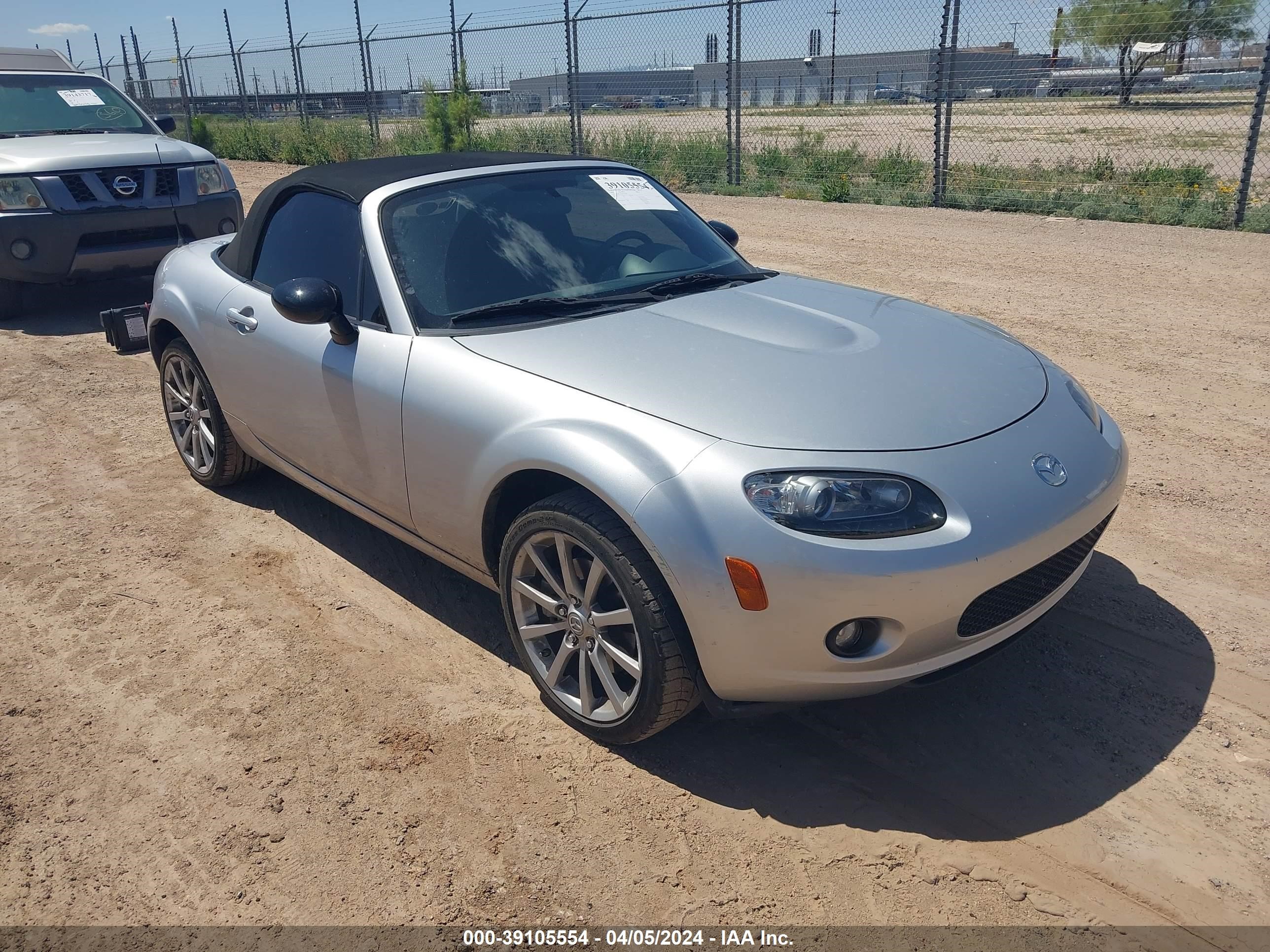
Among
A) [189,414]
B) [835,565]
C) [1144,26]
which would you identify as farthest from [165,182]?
[1144,26]

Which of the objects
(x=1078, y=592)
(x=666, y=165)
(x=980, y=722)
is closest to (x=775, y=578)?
(x=980, y=722)

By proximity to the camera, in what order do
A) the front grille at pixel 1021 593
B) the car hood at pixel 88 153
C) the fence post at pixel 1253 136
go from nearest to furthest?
1. the front grille at pixel 1021 593
2. the car hood at pixel 88 153
3. the fence post at pixel 1253 136

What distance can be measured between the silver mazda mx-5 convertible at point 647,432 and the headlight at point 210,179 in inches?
193

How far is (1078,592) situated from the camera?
11.9 ft

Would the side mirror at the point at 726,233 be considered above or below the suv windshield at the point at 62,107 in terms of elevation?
below

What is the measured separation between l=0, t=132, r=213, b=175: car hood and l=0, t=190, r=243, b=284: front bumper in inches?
14.9

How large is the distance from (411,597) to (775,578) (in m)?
1.90

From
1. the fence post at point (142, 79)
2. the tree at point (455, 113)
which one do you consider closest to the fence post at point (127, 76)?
the fence post at point (142, 79)

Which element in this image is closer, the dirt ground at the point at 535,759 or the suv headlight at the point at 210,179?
the dirt ground at the point at 535,759

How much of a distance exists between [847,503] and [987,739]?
960 millimetres

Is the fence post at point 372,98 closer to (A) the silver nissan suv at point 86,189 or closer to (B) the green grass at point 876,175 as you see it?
(B) the green grass at point 876,175

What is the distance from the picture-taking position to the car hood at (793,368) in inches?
104

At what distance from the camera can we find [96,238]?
782 cm

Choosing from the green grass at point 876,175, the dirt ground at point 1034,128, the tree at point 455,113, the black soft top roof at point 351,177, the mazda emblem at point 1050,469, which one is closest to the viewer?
the mazda emblem at point 1050,469
